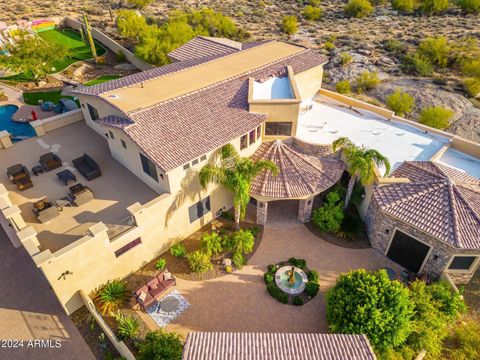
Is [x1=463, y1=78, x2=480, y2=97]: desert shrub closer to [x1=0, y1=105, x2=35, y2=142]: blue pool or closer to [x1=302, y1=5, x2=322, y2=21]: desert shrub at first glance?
A: [x1=302, y1=5, x2=322, y2=21]: desert shrub

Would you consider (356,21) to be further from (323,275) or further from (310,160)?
(323,275)

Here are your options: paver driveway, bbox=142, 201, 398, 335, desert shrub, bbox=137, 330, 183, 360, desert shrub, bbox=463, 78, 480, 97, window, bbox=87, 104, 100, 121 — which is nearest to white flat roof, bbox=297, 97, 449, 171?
paver driveway, bbox=142, 201, 398, 335

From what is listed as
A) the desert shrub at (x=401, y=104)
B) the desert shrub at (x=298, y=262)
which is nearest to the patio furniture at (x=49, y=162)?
the desert shrub at (x=298, y=262)

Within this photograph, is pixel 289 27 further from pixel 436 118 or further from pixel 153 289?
pixel 153 289

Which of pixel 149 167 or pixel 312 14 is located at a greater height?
pixel 149 167

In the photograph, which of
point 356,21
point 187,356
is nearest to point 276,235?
point 187,356

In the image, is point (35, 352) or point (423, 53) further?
point (423, 53)

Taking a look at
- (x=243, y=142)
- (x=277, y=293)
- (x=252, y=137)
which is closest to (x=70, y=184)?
(x=243, y=142)
